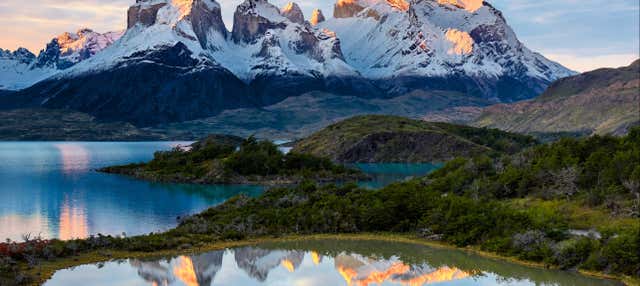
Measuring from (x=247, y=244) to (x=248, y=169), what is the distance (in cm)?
8919

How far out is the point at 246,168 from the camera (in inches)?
6211

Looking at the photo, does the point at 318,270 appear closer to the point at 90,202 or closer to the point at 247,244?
the point at 247,244

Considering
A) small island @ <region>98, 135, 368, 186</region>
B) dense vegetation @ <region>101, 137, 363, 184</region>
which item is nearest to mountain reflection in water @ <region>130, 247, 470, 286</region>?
small island @ <region>98, 135, 368, 186</region>

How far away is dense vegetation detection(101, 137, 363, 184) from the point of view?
502 ft

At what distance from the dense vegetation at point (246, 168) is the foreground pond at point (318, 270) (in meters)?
83.2

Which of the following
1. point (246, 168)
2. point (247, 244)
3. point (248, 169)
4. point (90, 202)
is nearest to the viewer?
point (247, 244)

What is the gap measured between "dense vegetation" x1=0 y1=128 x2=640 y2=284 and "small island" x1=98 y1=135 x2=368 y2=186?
198ft

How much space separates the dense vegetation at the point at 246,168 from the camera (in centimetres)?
15300

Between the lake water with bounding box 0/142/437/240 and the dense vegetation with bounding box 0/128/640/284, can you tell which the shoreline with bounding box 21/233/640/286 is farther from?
the lake water with bounding box 0/142/437/240

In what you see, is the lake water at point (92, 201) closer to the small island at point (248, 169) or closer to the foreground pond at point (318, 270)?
the small island at point (248, 169)

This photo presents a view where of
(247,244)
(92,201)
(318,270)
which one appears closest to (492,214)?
(318,270)

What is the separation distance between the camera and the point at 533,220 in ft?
216

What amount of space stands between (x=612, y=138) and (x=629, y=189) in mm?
21958

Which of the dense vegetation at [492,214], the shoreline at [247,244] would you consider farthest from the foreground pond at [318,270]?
the dense vegetation at [492,214]
